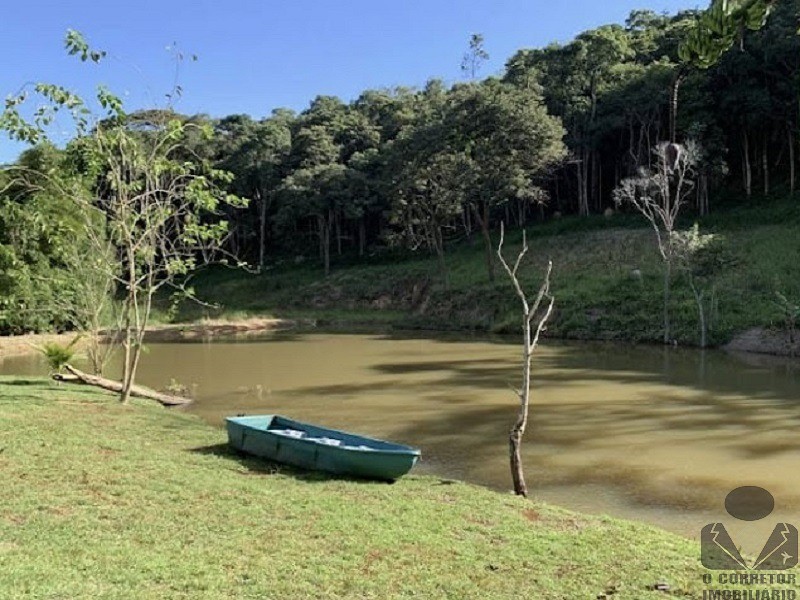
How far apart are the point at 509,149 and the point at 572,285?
8.48 metres

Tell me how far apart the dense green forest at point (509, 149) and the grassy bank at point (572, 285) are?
2045 millimetres

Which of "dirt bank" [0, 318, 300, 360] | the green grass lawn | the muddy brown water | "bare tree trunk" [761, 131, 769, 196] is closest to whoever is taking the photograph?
the green grass lawn

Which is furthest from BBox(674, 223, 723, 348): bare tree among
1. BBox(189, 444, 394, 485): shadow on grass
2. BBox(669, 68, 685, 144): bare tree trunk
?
BBox(189, 444, 394, 485): shadow on grass

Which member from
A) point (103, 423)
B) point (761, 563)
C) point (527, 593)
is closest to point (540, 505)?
point (761, 563)

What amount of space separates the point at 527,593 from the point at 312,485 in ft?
12.9

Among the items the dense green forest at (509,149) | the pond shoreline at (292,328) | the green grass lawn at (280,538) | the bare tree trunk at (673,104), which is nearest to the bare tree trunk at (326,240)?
the dense green forest at (509,149)

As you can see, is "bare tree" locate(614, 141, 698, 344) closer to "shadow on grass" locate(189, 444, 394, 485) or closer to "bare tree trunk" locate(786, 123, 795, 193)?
"bare tree trunk" locate(786, 123, 795, 193)

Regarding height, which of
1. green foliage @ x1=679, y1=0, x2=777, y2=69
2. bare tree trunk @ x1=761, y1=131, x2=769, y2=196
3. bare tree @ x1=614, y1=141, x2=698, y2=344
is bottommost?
green foliage @ x1=679, y1=0, x2=777, y2=69

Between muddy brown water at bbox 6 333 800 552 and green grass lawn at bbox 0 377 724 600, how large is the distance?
207 cm

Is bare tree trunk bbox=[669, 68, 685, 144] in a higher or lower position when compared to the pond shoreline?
higher

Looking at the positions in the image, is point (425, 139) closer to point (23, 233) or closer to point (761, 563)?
point (23, 233)

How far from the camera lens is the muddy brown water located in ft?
34.0

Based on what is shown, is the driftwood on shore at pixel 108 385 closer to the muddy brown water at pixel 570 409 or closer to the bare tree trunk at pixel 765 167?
the muddy brown water at pixel 570 409

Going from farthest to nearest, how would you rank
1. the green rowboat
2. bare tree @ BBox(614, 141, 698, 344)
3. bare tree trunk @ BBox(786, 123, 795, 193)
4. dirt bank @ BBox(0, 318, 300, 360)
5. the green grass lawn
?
bare tree trunk @ BBox(786, 123, 795, 193)
dirt bank @ BBox(0, 318, 300, 360)
bare tree @ BBox(614, 141, 698, 344)
the green rowboat
the green grass lawn
